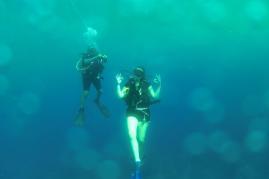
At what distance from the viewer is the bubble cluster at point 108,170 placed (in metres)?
21.0

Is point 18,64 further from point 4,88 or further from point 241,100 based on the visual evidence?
point 241,100

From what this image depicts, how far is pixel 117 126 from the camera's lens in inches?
1470

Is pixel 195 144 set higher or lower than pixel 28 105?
lower

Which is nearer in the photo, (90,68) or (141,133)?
(141,133)

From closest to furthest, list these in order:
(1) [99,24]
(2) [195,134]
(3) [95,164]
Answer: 1. (3) [95,164]
2. (2) [195,134]
3. (1) [99,24]

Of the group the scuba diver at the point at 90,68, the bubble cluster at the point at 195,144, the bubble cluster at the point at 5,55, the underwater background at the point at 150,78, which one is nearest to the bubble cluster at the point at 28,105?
the underwater background at the point at 150,78

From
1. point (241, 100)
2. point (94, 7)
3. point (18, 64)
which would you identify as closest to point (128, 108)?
point (241, 100)

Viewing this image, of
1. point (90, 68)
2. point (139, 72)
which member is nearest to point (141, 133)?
point (139, 72)

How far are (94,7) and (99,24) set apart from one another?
545 centimetres

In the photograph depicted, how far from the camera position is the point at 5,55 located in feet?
159

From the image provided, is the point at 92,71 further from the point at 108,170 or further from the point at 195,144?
the point at 195,144

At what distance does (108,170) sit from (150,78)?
43.4 ft

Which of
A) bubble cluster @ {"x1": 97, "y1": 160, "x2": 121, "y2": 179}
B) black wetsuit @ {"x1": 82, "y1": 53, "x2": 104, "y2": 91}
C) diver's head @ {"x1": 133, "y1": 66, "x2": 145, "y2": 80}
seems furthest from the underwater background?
diver's head @ {"x1": 133, "y1": 66, "x2": 145, "y2": 80}

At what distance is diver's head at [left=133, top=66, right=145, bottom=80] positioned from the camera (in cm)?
884
